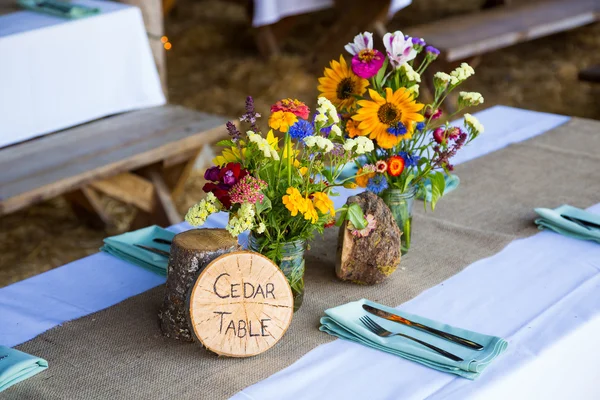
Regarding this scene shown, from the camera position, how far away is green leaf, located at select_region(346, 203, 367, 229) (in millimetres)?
1168

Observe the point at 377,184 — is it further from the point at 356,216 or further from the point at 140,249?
the point at 140,249

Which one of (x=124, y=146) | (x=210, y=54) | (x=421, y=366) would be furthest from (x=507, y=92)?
(x=421, y=366)

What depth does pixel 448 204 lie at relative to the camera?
1.55 m

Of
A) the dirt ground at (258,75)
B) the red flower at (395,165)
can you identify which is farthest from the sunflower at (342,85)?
the dirt ground at (258,75)

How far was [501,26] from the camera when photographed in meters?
3.90

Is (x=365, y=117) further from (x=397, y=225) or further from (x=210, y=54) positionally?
(x=210, y=54)

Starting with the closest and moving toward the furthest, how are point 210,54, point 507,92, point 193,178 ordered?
point 193,178, point 507,92, point 210,54

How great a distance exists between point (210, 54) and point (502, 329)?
425 cm

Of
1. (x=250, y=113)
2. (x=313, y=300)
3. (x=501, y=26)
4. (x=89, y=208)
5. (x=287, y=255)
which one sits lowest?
(x=89, y=208)

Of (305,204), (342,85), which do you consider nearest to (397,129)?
Answer: (342,85)

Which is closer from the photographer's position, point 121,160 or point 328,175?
point 328,175

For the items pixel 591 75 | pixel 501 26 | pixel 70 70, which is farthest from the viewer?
pixel 501 26

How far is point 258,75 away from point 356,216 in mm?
3627

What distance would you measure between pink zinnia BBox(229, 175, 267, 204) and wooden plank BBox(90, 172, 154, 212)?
1.55 m
